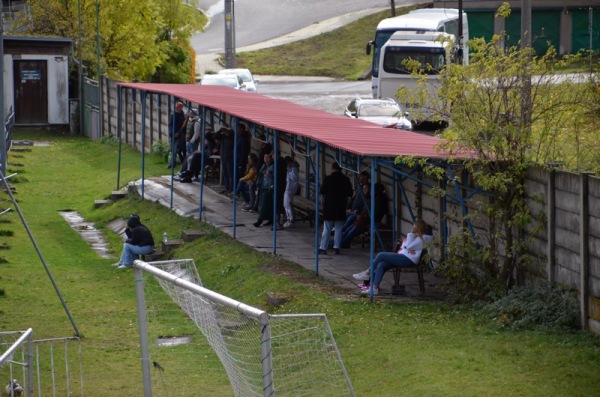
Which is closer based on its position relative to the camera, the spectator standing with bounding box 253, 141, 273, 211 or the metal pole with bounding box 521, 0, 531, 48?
the metal pole with bounding box 521, 0, 531, 48

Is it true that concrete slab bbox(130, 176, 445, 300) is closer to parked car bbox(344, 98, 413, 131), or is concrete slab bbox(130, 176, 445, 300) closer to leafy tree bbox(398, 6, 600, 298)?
leafy tree bbox(398, 6, 600, 298)

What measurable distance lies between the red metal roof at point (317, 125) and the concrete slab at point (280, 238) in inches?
77.7

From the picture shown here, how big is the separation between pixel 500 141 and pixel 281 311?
12.2 feet

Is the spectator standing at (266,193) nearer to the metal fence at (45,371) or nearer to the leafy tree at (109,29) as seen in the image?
the metal fence at (45,371)

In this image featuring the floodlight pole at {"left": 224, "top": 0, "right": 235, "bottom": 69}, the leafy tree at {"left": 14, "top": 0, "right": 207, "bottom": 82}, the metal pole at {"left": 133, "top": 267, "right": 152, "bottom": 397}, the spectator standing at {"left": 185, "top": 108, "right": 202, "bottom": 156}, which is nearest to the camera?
the metal pole at {"left": 133, "top": 267, "right": 152, "bottom": 397}

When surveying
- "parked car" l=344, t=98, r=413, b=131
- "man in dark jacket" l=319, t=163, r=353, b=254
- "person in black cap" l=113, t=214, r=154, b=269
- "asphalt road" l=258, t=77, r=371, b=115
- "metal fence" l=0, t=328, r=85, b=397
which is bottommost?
"metal fence" l=0, t=328, r=85, b=397

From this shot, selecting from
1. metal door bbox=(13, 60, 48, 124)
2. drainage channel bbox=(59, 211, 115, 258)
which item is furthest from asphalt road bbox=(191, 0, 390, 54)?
drainage channel bbox=(59, 211, 115, 258)

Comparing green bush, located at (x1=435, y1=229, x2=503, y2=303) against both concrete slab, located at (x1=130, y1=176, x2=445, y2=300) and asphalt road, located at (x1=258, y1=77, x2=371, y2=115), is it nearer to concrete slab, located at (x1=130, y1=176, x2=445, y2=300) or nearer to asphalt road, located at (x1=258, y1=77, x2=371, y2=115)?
concrete slab, located at (x1=130, y1=176, x2=445, y2=300)

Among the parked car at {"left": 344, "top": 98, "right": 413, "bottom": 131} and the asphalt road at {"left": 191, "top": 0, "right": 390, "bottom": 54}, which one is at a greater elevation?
the asphalt road at {"left": 191, "top": 0, "right": 390, "bottom": 54}

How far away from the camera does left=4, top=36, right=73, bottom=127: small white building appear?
3769 centimetres

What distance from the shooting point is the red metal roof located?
15188mm

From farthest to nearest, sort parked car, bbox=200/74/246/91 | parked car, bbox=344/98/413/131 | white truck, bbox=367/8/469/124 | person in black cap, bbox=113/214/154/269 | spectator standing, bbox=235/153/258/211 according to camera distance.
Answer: parked car, bbox=200/74/246/91 → white truck, bbox=367/8/469/124 → parked car, bbox=344/98/413/131 → spectator standing, bbox=235/153/258/211 → person in black cap, bbox=113/214/154/269

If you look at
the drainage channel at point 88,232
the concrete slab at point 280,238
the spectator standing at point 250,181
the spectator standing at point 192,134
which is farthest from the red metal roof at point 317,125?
the drainage channel at point 88,232

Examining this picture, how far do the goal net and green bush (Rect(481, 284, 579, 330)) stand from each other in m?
2.19
